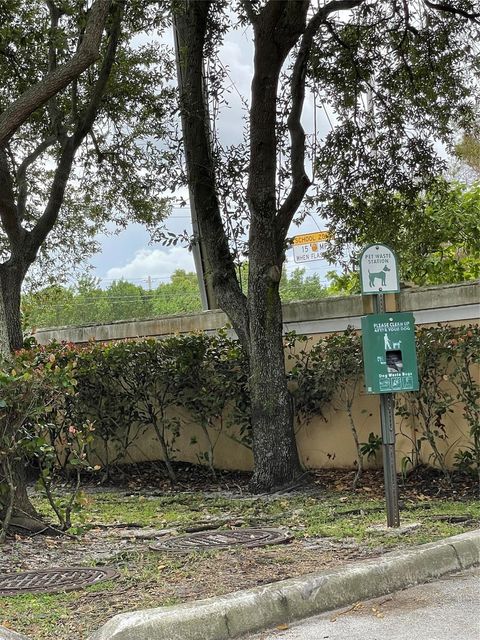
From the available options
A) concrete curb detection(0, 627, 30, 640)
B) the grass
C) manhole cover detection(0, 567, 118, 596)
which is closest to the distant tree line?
the grass

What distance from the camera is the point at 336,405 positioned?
10.3m

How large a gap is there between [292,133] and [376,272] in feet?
13.9

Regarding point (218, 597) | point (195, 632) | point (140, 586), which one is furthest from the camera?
point (140, 586)

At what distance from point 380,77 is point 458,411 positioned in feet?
17.4

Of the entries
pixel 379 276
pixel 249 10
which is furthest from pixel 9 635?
pixel 249 10

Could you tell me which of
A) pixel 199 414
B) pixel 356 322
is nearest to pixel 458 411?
pixel 356 322

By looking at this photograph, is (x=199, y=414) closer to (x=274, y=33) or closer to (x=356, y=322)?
(x=356, y=322)

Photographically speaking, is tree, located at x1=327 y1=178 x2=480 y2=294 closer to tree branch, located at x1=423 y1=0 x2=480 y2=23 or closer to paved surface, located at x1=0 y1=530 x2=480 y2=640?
tree branch, located at x1=423 y1=0 x2=480 y2=23

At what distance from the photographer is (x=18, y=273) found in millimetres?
11086

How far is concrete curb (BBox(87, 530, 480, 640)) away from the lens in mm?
4375

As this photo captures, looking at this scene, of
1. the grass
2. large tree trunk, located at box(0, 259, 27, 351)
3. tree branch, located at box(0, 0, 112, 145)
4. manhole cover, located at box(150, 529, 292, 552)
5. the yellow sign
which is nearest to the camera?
the grass

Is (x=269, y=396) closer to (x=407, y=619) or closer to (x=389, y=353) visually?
(x=389, y=353)

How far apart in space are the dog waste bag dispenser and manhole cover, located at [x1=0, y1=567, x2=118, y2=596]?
8.34 feet

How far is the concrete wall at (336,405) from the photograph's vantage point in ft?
30.7
